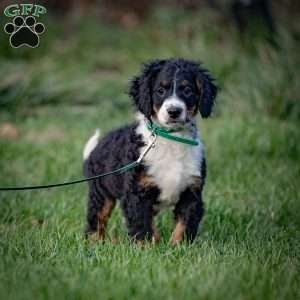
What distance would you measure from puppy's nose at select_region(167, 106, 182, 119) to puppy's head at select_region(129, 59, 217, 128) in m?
0.02

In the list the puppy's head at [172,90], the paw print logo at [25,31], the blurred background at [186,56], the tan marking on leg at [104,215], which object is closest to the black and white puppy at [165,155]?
the puppy's head at [172,90]

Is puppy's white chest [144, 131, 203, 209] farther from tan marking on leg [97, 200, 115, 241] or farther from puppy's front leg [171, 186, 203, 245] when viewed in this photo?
tan marking on leg [97, 200, 115, 241]

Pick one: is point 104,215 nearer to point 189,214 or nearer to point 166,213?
point 166,213

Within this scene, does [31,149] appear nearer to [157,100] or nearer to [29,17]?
[29,17]

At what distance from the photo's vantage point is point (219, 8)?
11875mm

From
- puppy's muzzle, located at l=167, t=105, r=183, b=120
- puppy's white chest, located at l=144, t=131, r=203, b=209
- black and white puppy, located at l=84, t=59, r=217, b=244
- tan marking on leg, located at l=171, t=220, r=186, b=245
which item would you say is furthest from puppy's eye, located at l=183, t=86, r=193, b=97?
tan marking on leg, located at l=171, t=220, r=186, b=245

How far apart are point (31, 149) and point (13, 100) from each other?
6.94ft

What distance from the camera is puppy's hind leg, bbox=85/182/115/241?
4.91 metres

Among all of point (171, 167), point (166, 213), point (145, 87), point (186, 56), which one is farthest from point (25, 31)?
point (186, 56)

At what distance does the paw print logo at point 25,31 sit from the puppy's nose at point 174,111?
1335mm

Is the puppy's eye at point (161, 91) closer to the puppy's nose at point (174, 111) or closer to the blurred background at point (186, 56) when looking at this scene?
the puppy's nose at point (174, 111)

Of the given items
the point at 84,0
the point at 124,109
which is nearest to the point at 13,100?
the point at 124,109

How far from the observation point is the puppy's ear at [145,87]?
4441 mm

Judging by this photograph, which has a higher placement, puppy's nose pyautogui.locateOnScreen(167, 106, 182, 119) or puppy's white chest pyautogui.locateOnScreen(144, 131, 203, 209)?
puppy's nose pyautogui.locateOnScreen(167, 106, 182, 119)
